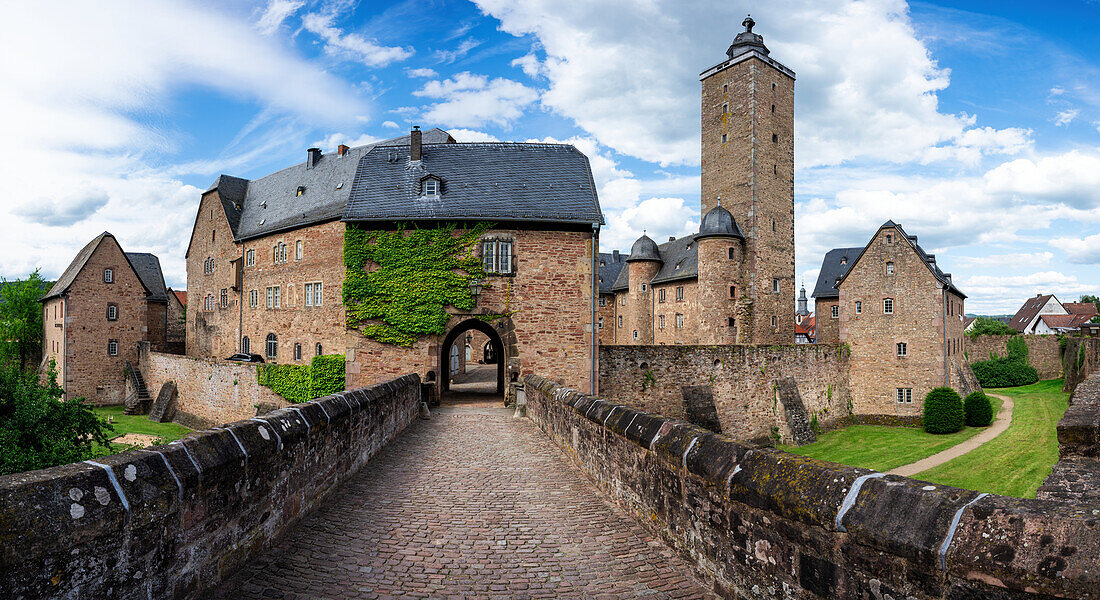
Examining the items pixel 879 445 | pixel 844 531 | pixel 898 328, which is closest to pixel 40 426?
pixel 844 531

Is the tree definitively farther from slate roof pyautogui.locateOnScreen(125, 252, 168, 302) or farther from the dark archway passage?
the dark archway passage

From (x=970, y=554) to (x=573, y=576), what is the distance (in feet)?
9.76

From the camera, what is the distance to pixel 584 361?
1852cm

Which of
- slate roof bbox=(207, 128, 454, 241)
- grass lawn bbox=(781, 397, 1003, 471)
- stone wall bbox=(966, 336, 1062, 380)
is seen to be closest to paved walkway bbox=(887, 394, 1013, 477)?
grass lawn bbox=(781, 397, 1003, 471)

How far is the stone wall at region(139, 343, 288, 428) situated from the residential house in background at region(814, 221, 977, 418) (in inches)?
1160

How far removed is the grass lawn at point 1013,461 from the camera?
1909 centimetres

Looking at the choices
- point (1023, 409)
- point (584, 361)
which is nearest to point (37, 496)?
point (584, 361)

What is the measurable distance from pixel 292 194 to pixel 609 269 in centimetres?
2977

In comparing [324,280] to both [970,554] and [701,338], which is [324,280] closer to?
[701,338]

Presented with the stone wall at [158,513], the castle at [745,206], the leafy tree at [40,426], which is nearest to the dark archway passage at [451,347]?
the leafy tree at [40,426]

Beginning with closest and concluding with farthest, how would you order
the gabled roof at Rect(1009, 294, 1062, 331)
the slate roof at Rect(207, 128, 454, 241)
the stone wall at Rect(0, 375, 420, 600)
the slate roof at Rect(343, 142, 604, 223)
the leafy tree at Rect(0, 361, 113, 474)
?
the stone wall at Rect(0, 375, 420, 600)
the leafy tree at Rect(0, 361, 113, 474)
the slate roof at Rect(343, 142, 604, 223)
the slate roof at Rect(207, 128, 454, 241)
the gabled roof at Rect(1009, 294, 1062, 331)

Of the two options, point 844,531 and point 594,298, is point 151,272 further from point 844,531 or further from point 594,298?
point 844,531

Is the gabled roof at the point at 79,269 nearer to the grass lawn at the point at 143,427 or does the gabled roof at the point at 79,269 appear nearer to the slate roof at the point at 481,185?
the grass lawn at the point at 143,427

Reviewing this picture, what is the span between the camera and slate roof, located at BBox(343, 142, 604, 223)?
18.5 metres
